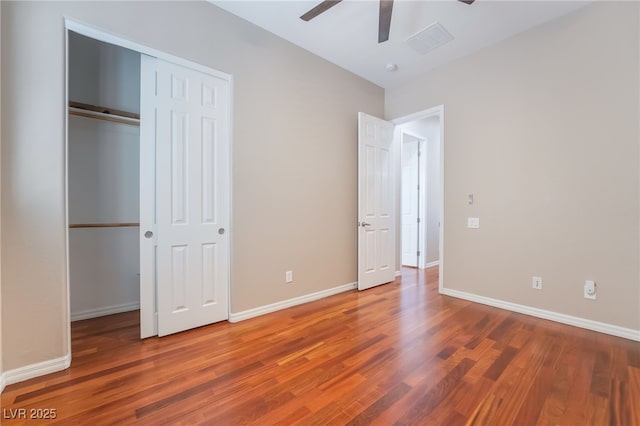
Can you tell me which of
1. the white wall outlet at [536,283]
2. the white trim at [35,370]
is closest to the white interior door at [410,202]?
the white wall outlet at [536,283]

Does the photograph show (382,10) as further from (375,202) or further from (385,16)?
(375,202)

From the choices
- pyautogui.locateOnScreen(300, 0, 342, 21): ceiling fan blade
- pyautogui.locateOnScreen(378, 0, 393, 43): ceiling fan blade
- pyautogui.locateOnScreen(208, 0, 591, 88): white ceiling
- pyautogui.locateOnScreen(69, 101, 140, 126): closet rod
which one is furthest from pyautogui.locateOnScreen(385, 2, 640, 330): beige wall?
pyautogui.locateOnScreen(69, 101, 140, 126): closet rod

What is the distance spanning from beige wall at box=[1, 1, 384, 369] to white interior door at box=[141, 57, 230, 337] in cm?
14

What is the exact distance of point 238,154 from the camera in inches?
108

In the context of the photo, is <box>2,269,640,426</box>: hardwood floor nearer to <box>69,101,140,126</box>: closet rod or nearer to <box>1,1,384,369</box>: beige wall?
<box>1,1,384,369</box>: beige wall

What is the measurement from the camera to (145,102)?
2316 mm

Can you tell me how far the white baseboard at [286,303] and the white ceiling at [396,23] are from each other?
2.97 metres

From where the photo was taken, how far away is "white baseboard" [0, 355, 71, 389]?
67.4 inches

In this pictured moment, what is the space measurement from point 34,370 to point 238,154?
85.1 inches

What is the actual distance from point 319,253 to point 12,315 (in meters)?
2.59

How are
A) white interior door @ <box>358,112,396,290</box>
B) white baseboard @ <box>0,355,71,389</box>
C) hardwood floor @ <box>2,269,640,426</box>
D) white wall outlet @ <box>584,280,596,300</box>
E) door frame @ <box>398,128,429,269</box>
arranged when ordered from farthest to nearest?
door frame @ <box>398,128,429,269</box>
white interior door @ <box>358,112,396,290</box>
white wall outlet @ <box>584,280,596,300</box>
white baseboard @ <box>0,355,71,389</box>
hardwood floor @ <box>2,269,640,426</box>

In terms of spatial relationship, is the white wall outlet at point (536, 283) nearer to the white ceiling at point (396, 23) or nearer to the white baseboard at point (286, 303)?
the white baseboard at point (286, 303)

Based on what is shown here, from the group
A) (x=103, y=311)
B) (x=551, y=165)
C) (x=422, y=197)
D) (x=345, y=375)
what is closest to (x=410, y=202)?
(x=422, y=197)

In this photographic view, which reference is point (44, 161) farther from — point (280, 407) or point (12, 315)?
point (280, 407)
